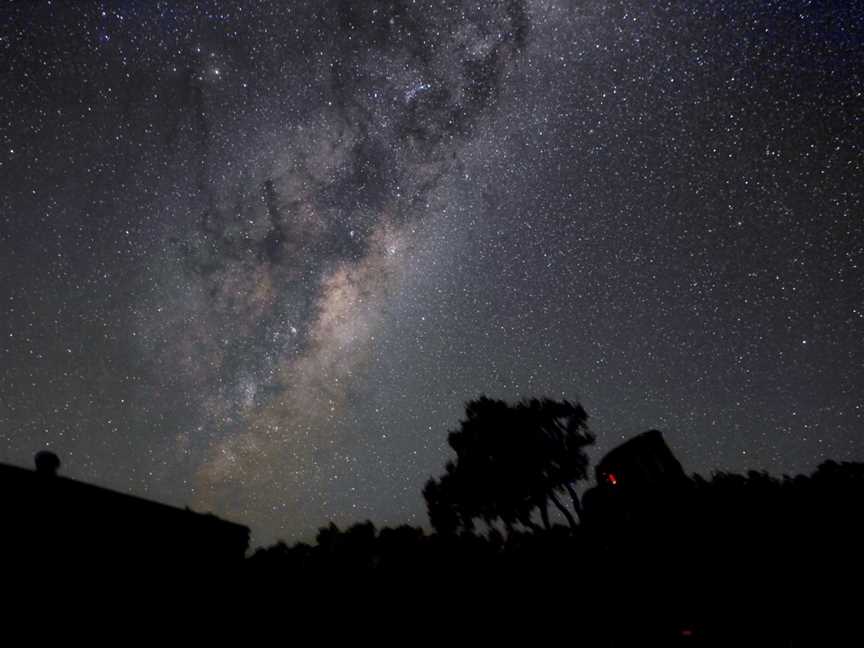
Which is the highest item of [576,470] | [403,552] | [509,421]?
[509,421]

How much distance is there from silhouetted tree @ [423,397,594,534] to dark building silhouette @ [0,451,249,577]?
18718 millimetres

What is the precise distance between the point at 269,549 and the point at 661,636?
9.34 meters

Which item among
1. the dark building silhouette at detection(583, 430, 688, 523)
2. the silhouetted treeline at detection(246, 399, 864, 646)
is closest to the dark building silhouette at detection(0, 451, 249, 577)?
the silhouetted treeline at detection(246, 399, 864, 646)

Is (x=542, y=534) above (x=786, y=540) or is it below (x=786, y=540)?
above

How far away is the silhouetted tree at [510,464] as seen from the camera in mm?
27719

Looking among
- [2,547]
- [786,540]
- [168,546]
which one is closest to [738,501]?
[786,540]

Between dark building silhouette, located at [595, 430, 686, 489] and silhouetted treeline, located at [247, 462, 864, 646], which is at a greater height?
dark building silhouette, located at [595, 430, 686, 489]

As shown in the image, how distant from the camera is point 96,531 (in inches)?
361

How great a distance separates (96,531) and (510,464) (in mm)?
22006

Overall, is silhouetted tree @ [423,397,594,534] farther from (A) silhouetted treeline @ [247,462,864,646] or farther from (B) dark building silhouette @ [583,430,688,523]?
(A) silhouetted treeline @ [247,462,864,646]

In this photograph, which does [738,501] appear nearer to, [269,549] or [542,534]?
[542,534]

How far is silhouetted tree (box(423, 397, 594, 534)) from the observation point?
27719 millimetres

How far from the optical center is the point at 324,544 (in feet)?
45.5

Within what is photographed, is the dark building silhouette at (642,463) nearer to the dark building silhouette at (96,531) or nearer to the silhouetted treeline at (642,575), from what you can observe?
the silhouetted treeline at (642,575)
